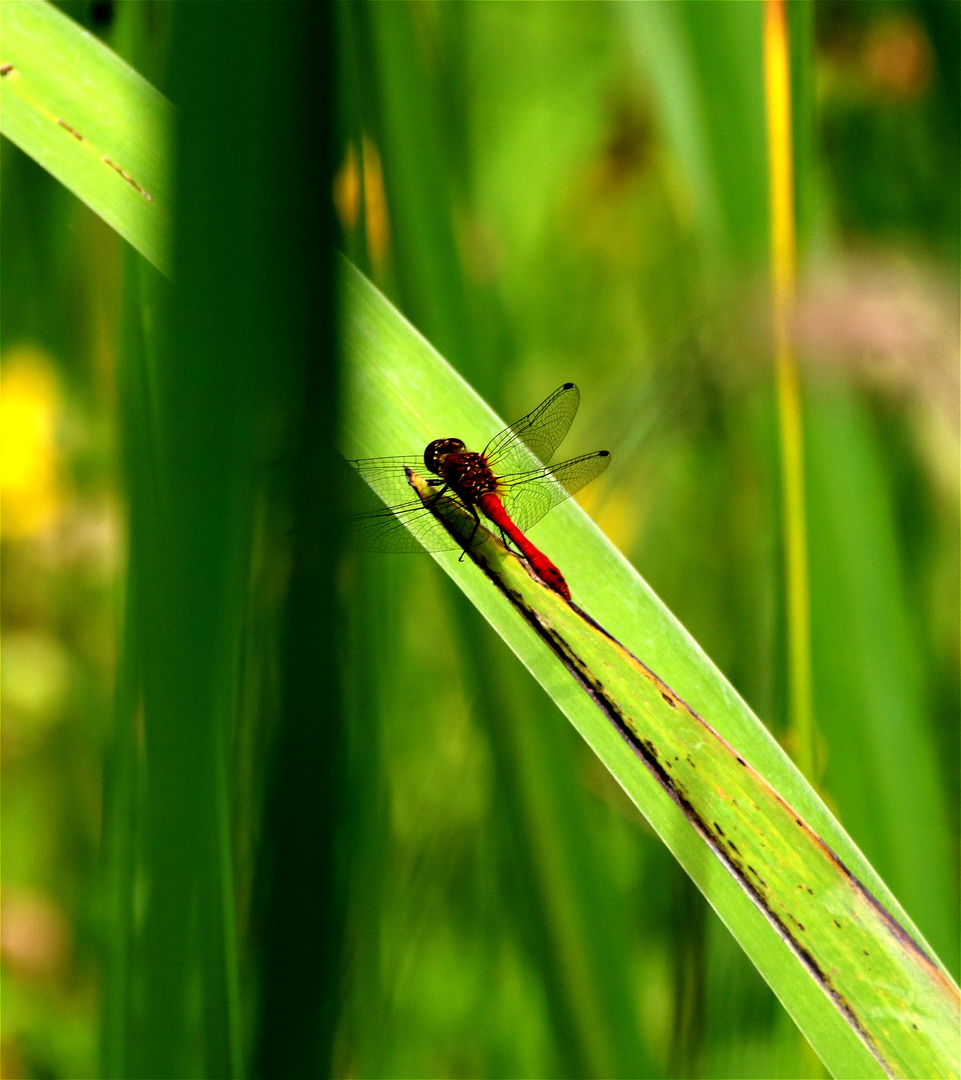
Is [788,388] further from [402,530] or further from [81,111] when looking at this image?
[81,111]

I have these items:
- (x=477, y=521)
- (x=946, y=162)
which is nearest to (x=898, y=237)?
(x=946, y=162)

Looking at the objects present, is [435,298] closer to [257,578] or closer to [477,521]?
[477,521]

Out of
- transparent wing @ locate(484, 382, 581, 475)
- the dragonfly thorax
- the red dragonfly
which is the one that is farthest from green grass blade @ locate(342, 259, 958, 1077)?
transparent wing @ locate(484, 382, 581, 475)

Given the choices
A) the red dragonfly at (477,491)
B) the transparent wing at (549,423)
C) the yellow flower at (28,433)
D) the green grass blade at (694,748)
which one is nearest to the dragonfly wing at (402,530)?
the red dragonfly at (477,491)

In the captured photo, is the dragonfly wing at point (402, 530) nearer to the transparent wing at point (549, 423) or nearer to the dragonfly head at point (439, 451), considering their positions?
the dragonfly head at point (439, 451)

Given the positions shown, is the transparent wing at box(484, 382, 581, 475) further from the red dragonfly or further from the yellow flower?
the yellow flower

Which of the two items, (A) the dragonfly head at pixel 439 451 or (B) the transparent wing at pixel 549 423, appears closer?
(A) the dragonfly head at pixel 439 451

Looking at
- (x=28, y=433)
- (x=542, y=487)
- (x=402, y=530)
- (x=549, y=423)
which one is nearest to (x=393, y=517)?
(x=402, y=530)
